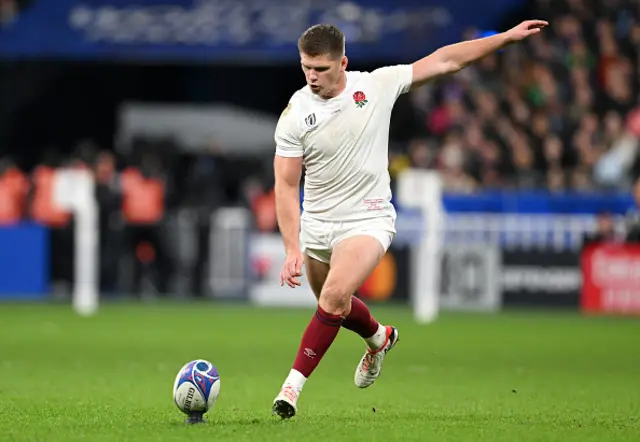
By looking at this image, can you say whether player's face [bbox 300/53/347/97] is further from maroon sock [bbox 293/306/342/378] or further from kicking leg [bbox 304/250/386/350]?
maroon sock [bbox 293/306/342/378]

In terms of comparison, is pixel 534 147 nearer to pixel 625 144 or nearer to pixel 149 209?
pixel 625 144

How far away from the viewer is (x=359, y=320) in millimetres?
8953

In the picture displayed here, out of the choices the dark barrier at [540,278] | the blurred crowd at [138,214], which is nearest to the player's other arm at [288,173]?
the dark barrier at [540,278]

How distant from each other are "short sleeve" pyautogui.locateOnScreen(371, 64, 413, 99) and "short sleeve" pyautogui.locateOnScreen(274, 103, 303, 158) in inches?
24.9

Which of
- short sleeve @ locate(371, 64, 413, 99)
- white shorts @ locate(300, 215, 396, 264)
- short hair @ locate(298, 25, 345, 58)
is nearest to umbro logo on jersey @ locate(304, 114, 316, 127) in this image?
short hair @ locate(298, 25, 345, 58)

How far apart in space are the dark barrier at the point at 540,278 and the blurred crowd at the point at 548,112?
Answer: 6.29ft

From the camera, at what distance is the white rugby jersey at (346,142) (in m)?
8.22

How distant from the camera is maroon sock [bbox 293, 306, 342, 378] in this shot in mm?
8031

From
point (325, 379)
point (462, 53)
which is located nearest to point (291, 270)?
point (462, 53)

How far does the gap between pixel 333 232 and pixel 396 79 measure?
102 cm

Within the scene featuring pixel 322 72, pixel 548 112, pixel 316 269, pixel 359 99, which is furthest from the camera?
pixel 548 112

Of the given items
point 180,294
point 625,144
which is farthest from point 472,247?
point 180,294

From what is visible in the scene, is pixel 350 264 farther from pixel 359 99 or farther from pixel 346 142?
pixel 359 99

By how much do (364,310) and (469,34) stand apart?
16.0 meters
